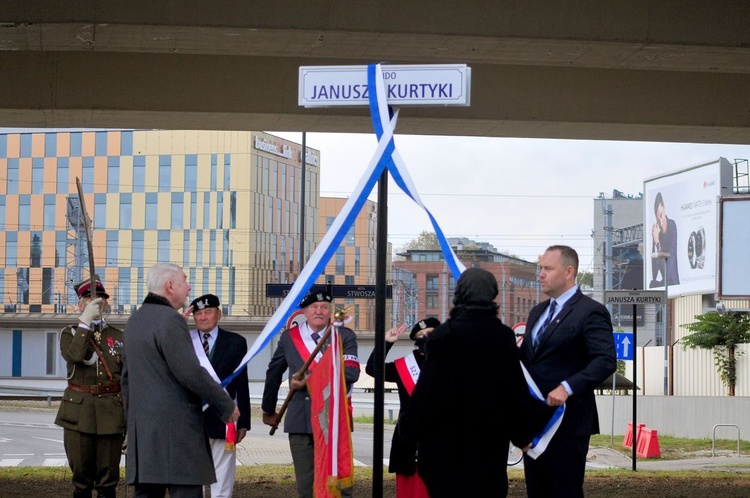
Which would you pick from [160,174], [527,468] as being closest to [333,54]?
[527,468]

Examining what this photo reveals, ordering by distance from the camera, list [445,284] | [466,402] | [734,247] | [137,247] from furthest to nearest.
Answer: [137,247] → [445,284] → [734,247] → [466,402]

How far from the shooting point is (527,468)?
22.1ft

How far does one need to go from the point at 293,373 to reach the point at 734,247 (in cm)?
3104

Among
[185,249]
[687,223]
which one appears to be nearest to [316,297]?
[687,223]

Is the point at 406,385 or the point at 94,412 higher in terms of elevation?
the point at 406,385

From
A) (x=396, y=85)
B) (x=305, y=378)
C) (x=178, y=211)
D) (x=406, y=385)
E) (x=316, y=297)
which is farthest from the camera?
(x=178, y=211)

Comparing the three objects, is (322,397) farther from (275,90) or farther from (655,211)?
(655,211)

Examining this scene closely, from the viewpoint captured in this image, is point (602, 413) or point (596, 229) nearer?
point (602, 413)

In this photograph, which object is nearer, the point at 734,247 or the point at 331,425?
the point at 331,425

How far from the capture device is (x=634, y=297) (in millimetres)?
18984

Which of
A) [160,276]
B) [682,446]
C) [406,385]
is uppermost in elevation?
[160,276]

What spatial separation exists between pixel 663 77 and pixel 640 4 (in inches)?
95.1

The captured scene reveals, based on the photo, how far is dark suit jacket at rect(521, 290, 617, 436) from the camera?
6605 millimetres

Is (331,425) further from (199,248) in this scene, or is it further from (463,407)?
(199,248)
